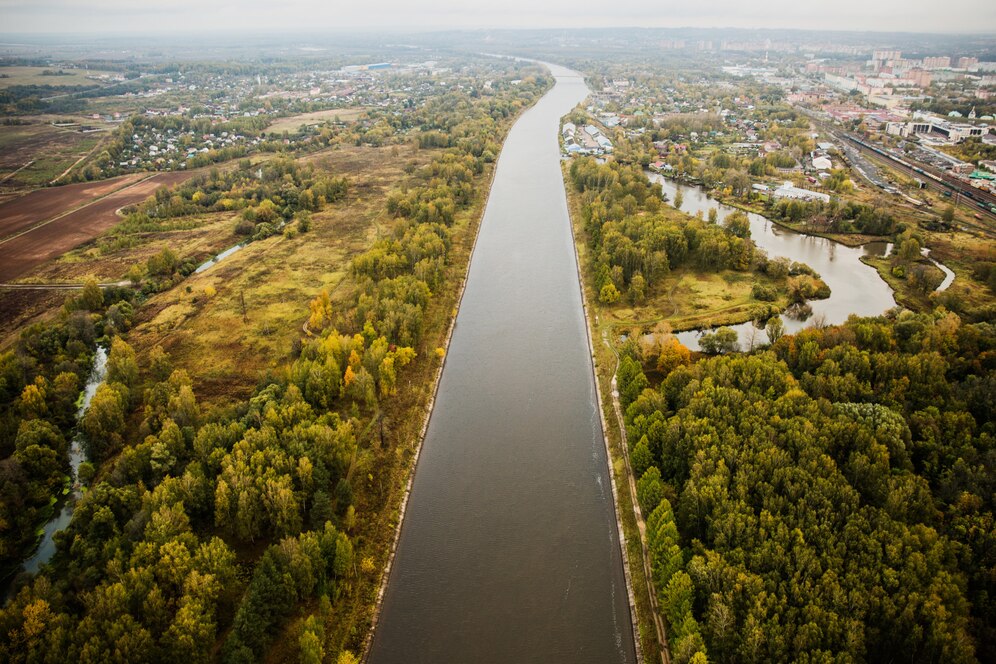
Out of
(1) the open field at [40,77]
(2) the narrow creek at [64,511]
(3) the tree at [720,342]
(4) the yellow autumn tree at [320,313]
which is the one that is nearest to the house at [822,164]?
(3) the tree at [720,342]

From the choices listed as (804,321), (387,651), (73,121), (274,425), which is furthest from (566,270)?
(73,121)

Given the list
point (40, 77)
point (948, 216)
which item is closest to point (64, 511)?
point (948, 216)

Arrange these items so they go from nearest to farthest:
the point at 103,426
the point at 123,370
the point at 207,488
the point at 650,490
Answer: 1. the point at 207,488
2. the point at 650,490
3. the point at 103,426
4. the point at 123,370

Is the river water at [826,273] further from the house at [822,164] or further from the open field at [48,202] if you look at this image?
the open field at [48,202]

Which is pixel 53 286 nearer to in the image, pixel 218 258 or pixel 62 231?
pixel 218 258

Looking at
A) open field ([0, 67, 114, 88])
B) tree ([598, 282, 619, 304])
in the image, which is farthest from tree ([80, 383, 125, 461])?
open field ([0, 67, 114, 88])

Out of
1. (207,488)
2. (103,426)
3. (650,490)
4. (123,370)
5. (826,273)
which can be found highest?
(123,370)

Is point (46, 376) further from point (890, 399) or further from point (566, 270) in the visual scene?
point (890, 399)
